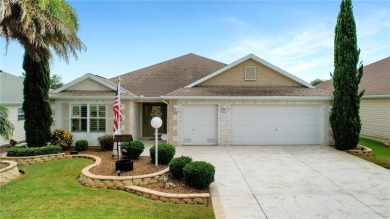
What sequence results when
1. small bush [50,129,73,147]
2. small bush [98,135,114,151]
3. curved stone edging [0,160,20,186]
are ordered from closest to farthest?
1. curved stone edging [0,160,20,186]
2. small bush [98,135,114,151]
3. small bush [50,129,73,147]

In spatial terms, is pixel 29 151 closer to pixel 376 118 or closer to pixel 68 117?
pixel 68 117

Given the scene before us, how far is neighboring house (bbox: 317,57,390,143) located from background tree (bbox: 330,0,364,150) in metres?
4.16

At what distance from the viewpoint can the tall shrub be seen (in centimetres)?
1345

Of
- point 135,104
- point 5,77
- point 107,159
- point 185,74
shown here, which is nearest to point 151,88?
point 135,104

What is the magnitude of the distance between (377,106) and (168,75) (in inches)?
574

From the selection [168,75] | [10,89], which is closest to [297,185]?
[168,75]

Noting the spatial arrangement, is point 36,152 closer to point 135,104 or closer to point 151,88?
point 135,104

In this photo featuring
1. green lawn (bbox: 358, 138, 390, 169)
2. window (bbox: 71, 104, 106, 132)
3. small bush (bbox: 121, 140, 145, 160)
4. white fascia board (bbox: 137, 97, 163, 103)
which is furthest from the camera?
white fascia board (bbox: 137, 97, 163, 103)

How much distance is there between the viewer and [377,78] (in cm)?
2042

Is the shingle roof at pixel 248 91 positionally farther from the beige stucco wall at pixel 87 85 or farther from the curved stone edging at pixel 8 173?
the curved stone edging at pixel 8 173

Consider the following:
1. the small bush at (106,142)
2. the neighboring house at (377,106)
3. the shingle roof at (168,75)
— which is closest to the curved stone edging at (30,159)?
the small bush at (106,142)

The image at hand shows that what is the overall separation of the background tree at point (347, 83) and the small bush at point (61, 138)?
14.4 metres

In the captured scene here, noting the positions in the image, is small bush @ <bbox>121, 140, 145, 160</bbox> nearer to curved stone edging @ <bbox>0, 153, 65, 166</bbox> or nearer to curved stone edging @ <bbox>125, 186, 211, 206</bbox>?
curved stone edging @ <bbox>125, 186, 211, 206</bbox>

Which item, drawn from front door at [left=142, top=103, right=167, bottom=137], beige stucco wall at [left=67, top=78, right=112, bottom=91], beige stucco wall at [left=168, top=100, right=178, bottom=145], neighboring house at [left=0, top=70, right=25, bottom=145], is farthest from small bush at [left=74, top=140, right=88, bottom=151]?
neighboring house at [left=0, top=70, right=25, bottom=145]
